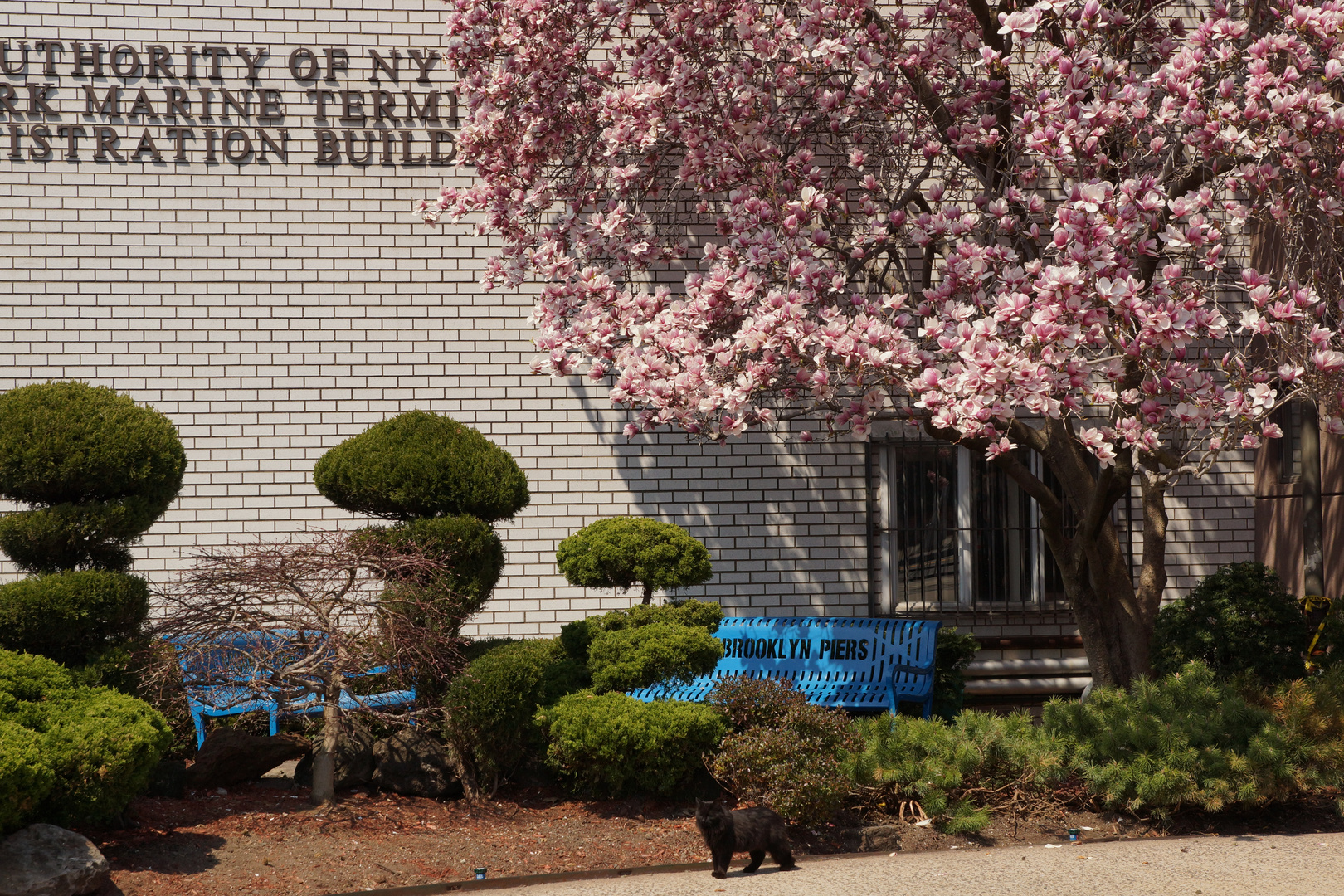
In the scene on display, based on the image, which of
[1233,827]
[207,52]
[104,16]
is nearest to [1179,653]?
[1233,827]

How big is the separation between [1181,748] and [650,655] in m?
2.84

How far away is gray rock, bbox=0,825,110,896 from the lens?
15.0 ft

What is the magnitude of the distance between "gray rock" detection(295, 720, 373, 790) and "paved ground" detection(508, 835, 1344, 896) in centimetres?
168

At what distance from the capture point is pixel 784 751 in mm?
5758

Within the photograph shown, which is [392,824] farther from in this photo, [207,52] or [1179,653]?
[207,52]

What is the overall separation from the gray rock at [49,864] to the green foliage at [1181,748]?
479 cm

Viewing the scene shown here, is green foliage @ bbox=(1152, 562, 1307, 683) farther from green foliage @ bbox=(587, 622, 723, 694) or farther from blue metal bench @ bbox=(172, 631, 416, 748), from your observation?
blue metal bench @ bbox=(172, 631, 416, 748)

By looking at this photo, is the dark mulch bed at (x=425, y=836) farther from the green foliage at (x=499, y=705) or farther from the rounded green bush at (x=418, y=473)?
the rounded green bush at (x=418, y=473)

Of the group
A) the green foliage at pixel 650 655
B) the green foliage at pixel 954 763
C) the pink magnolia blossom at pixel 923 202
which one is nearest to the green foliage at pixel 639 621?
the green foliage at pixel 650 655

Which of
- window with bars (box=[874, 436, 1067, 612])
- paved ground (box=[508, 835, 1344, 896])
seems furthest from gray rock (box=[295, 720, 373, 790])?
window with bars (box=[874, 436, 1067, 612])

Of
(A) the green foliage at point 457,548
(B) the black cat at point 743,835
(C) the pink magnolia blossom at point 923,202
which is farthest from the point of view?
(A) the green foliage at point 457,548

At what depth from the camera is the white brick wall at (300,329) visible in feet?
27.6

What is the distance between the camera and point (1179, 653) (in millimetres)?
6961

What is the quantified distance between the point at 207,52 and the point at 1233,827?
8.68 metres
